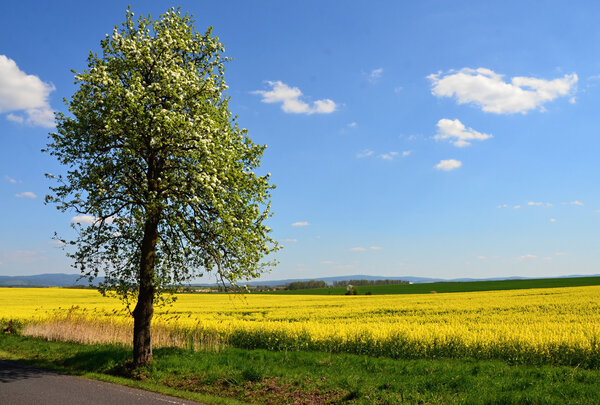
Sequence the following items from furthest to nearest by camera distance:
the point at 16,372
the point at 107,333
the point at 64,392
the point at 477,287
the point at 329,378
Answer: the point at 477,287, the point at 107,333, the point at 16,372, the point at 329,378, the point at 64,392

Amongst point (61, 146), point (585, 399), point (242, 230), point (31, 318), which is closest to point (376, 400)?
point (585, 399)

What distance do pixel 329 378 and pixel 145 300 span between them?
7974mm

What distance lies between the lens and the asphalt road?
11.7 meters

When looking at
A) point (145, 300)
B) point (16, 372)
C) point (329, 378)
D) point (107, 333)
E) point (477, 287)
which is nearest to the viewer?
point (329, 378)

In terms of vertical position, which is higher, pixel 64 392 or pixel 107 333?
pixel 107 333

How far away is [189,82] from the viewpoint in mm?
16594

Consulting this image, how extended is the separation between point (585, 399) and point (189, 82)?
16.0 meters

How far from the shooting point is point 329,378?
1372 cm

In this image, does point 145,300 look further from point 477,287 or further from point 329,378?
point 477,287

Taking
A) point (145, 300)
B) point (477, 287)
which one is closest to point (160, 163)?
point (145, 300)

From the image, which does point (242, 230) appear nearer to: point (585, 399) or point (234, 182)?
point (234, 182)

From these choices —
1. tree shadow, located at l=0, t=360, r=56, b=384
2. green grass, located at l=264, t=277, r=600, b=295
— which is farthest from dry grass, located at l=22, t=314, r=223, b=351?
green grass, located at l=264, t=277, r=600, b=295

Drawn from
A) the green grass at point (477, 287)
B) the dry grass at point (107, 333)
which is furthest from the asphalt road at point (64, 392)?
the green grass at point (477, 287)

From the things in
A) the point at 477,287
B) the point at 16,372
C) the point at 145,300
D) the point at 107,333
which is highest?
the point at 145,300
